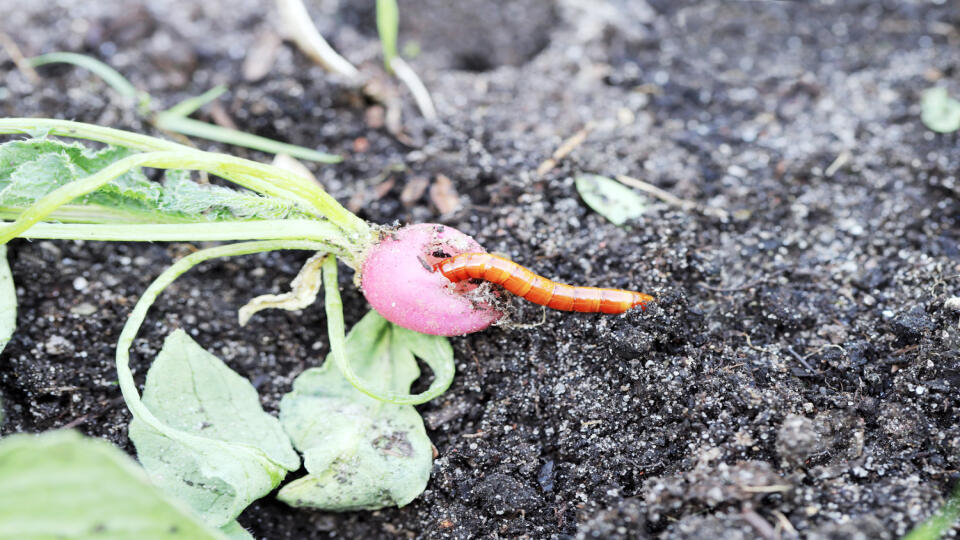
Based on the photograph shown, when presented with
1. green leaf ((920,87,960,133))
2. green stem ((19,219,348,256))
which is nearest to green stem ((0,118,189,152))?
green stem ((19,219,348,256))

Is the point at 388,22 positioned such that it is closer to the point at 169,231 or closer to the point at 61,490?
the point at 169,231

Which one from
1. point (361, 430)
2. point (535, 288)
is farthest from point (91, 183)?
point (535, 288)

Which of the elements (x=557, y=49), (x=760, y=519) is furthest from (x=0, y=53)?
(x=760, y=519)

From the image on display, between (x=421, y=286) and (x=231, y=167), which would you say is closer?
(x=231, y=167)

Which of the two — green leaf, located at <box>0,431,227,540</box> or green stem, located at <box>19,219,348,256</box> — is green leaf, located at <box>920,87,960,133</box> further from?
green leaf, located at <box>0,431,227,540</box>

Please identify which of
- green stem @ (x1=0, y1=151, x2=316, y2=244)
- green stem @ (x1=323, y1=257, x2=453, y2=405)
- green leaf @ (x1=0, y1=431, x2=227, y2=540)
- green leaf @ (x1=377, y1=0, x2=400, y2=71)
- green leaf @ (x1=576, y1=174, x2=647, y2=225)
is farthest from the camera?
green leaf @ (x1=377, y1=0, x2=400, y2=71)

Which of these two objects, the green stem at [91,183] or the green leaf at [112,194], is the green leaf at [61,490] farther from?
the green leaf at [112,194]

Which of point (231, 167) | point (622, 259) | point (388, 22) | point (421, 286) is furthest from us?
point (388, 22)
